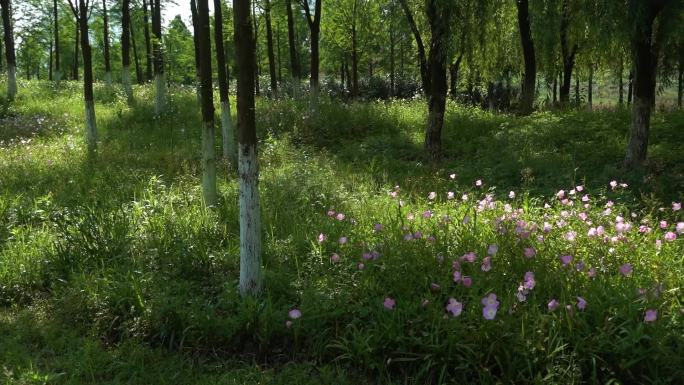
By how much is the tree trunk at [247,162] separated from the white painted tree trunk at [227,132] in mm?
6029

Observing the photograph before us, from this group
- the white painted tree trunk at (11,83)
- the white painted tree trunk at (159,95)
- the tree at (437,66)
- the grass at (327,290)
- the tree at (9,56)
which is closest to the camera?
the grass at (327,290)

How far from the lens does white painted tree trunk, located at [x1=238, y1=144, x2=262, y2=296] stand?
4.09m

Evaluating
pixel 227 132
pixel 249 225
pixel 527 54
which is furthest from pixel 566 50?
pixel 249 225

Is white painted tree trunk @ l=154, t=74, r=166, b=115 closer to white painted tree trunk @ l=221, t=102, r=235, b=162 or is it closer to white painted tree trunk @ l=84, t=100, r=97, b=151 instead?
white painted tree trunk @ l=84, t=100, r=97, b=151

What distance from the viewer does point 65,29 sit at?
110 ft

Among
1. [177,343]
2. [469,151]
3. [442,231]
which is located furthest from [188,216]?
[469,151]

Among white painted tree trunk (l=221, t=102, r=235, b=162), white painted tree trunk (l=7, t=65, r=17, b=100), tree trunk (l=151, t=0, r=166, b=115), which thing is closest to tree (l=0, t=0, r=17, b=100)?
white painted tree trunk (l=7, t=65, r=17, b=100)

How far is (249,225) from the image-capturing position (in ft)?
13.6

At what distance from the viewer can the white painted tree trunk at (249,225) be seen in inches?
161

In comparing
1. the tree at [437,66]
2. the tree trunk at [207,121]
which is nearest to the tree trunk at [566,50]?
the tree at [437,66]

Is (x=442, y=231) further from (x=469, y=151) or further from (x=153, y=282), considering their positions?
(x=469, y=151)

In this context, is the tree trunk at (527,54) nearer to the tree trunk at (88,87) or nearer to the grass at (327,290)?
the grass at (327,290)

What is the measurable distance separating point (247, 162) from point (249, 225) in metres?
0.52

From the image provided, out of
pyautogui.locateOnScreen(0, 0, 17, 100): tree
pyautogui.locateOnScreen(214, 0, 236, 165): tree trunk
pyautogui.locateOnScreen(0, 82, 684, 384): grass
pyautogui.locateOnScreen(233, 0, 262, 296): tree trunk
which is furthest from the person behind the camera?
pyautogui.locateOnScreen(0, 0, 17, 100): tree
